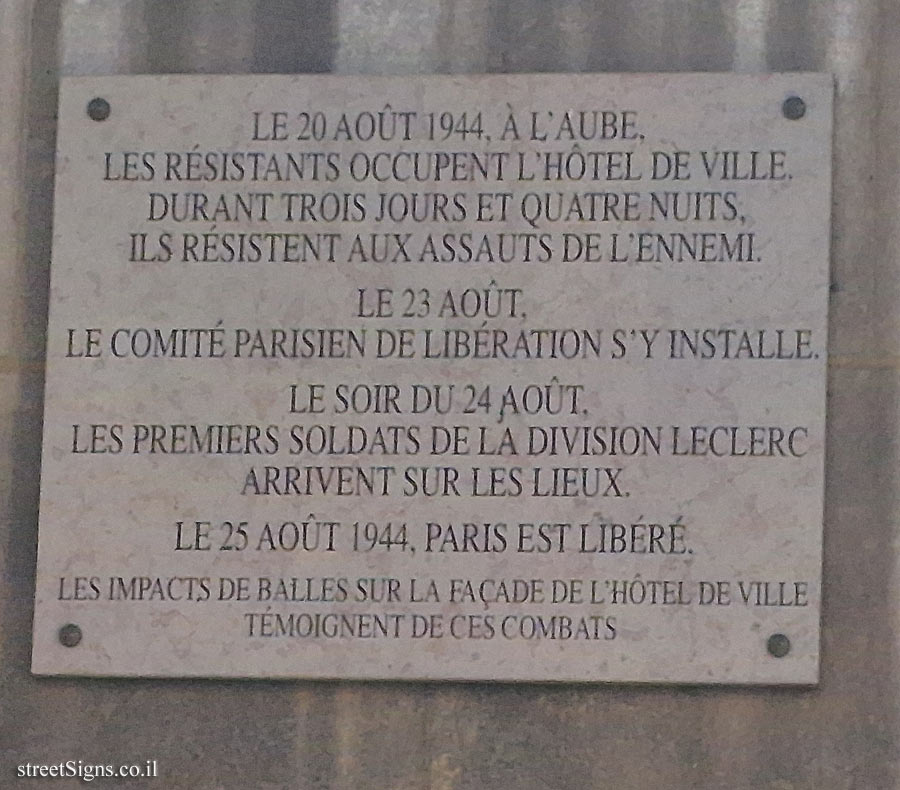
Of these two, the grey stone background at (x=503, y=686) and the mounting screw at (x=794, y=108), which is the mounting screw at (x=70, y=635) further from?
the mounting screw at (x=794, y=108)

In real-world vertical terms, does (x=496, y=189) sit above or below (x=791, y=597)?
above

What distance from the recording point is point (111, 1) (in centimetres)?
754

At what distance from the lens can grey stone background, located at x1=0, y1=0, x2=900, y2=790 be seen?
6.93m

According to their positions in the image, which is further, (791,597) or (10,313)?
(10,313)

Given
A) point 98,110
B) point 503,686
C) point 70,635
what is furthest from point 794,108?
point 70,635

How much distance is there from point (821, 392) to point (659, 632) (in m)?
0.98

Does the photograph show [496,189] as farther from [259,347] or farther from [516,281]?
[259,347]

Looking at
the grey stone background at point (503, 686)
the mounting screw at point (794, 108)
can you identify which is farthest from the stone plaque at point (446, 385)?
the grey stone background at point (503, 686)

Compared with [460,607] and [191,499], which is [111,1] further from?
[460,607]

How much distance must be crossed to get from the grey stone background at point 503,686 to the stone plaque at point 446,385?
0.11m

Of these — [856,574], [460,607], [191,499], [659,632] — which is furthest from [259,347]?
[856,574]

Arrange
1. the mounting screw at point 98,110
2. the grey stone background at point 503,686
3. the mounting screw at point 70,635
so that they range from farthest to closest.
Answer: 1. the mounting screw at point 98,110
2. the mounting screw at point 70,635
3. the grey stone background at point 503,686

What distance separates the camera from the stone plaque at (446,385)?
274 inches

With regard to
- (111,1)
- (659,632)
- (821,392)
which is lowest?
(659,632)
